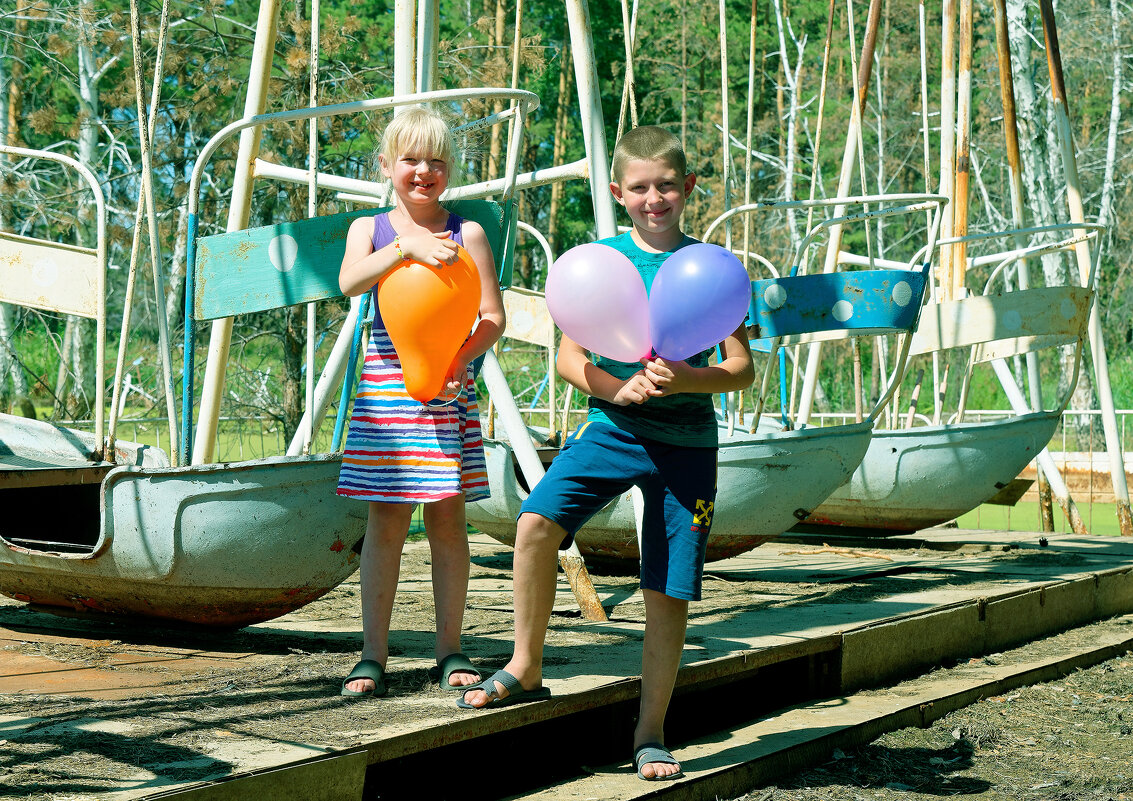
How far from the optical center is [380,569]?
2.90 metres

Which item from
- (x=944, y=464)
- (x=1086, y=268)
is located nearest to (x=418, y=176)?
(x=944, y=464)

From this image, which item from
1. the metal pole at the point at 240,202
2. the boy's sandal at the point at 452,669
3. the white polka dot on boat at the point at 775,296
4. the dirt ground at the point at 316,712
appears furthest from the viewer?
the white polka dot on boat at the point at 775,296

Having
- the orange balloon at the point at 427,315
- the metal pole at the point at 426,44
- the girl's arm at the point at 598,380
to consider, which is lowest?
the girl's arm at the point at 598,380

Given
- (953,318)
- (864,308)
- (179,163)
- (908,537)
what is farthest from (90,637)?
(179,163)

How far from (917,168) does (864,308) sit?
888 inches

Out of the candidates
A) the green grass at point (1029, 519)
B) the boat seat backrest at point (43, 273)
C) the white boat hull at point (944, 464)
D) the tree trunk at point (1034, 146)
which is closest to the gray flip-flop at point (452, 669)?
the boat seat backrest at point (43, 273)

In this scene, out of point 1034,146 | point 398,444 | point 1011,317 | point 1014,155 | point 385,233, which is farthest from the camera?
point 1034,146

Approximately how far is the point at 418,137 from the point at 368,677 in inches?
50.9

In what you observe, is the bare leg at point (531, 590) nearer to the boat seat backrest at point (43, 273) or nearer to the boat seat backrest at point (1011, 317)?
the boat seat backrest at point (43, 273)

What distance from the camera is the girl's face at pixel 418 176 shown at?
2889mm

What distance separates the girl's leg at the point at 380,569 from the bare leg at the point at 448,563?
0.25ft

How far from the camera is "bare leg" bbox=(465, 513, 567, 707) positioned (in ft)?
8.67

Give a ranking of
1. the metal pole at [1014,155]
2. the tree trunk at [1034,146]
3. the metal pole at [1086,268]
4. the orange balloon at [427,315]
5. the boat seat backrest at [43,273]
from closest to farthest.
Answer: the orange balloon at [427,315]
the boat seat backrest at [43,273]
the metal pole at [1014,155]
the metal pole at [1086,268]
the tree trunk at [1034,146]

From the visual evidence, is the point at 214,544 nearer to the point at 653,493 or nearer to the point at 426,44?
the point at 653,493
